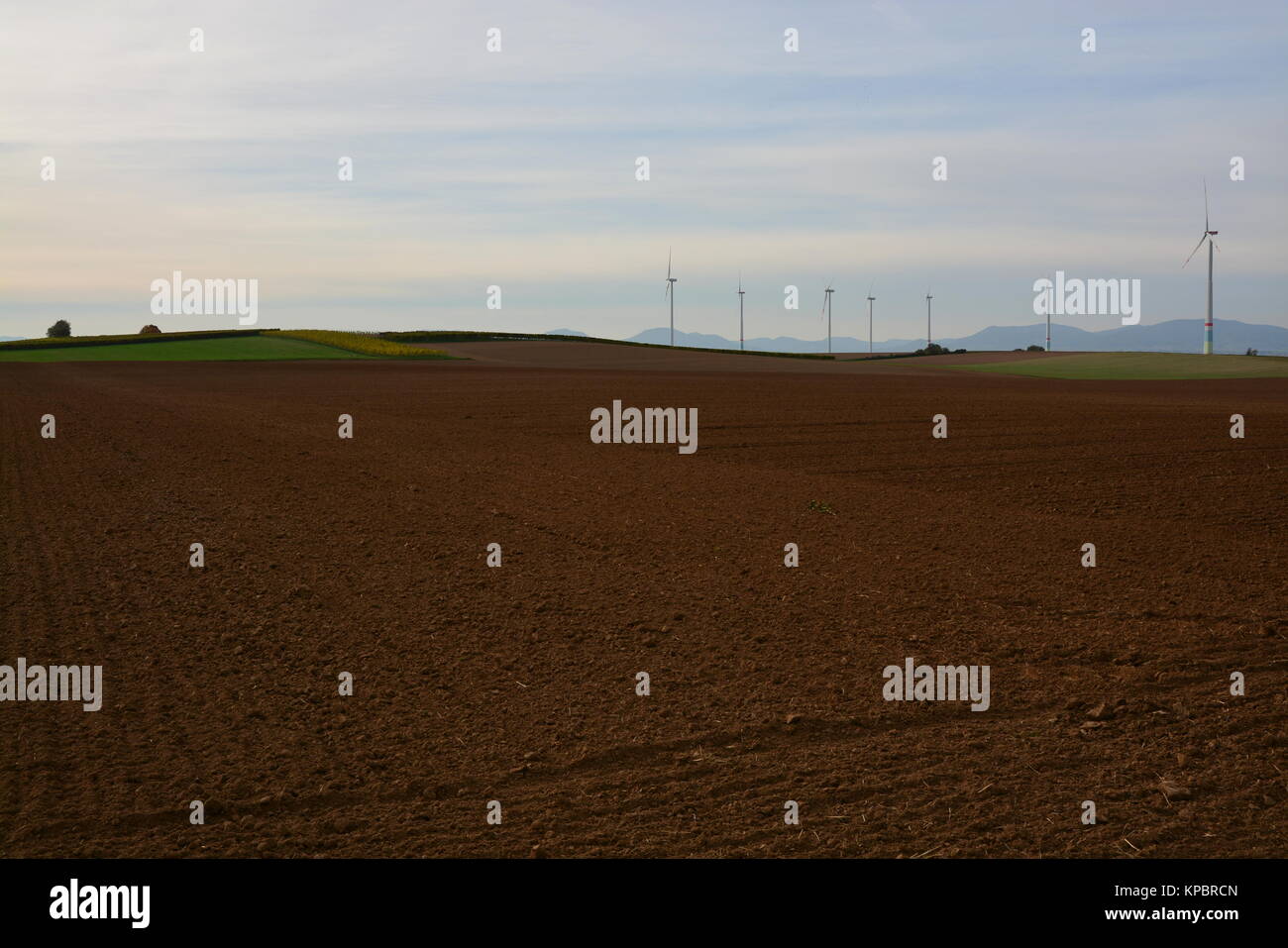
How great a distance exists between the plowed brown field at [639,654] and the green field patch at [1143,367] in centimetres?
4658

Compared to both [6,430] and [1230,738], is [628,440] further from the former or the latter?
[1230,738]

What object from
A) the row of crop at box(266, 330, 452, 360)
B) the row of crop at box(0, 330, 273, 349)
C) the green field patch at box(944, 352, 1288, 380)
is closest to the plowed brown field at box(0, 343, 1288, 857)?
the green field patch at box(944, 352, 1288, 380)

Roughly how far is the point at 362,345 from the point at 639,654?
8896 cm

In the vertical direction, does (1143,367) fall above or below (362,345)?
below

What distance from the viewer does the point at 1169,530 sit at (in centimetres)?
1557

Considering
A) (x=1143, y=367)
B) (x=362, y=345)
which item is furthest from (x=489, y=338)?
(x=1143, y=367)

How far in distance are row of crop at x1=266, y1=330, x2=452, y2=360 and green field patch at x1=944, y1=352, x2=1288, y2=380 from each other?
137ft

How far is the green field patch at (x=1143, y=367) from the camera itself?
214ft

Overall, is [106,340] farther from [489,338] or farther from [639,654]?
[639,654]

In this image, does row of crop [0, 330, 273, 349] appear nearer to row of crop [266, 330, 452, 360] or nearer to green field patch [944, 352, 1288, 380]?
row of crop [266, 330, 452, 360]

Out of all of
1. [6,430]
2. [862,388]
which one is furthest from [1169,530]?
[862,388]

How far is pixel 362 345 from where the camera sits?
94688mm

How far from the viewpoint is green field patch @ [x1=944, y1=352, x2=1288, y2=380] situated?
65.3 metres

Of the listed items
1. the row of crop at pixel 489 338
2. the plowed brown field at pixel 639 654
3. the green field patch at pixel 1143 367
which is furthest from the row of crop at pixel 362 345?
the plowed brown field at pixel 639 654
